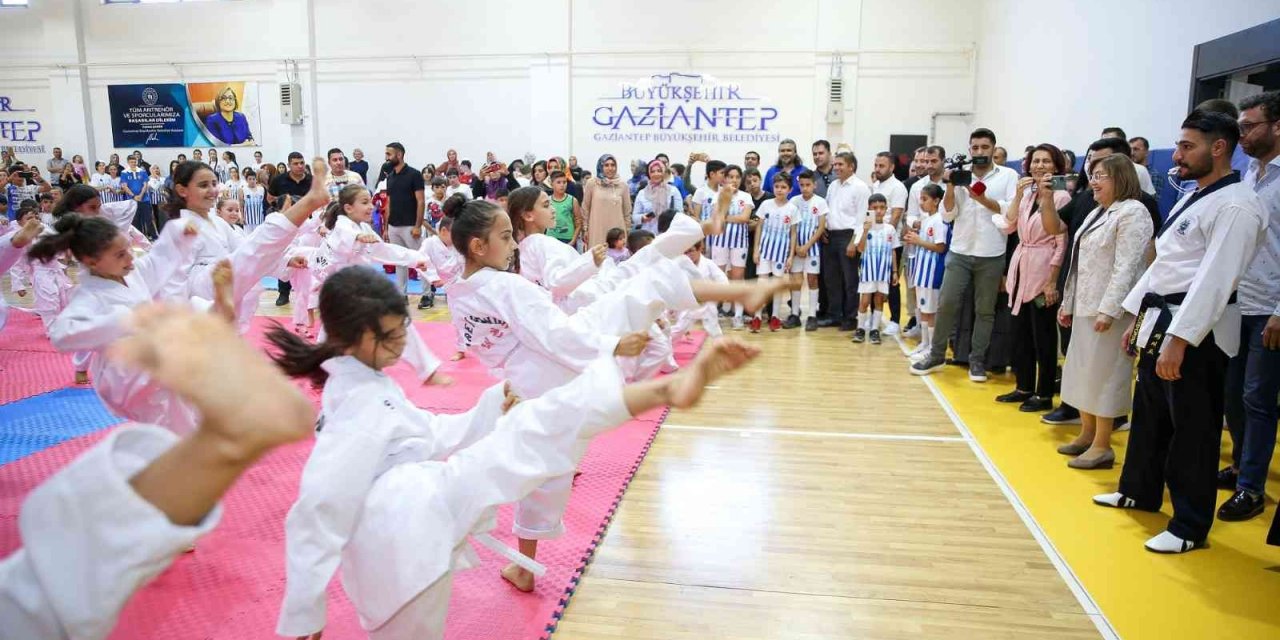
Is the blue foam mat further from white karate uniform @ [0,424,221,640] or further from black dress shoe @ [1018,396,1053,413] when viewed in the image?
black dress shoe @ [1018,396,1053,413]

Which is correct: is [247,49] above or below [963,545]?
above

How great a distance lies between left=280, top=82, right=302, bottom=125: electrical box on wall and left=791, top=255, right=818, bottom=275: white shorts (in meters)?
11.8

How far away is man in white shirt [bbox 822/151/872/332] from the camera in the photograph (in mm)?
7770

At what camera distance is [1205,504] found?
3117 millimetres

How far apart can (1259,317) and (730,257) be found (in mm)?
5155

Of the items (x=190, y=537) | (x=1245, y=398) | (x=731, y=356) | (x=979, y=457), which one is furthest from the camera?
(x=979, y=457)

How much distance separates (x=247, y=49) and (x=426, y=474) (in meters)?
16.8

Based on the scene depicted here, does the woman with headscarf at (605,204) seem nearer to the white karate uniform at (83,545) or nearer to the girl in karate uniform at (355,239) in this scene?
the girl in karate uniform at (355,239)

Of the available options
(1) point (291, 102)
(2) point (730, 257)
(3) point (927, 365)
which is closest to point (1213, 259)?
(3) point (927, 365)

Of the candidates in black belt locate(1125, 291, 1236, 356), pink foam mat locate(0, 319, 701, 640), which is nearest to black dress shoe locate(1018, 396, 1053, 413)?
black belt locate(1125, 291, 1236, 356)

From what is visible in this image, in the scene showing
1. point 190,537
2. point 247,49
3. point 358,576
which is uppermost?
point 247,49

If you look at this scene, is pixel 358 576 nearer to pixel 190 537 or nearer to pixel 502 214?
pixel 190 537

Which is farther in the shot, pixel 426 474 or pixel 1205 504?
pixel 1205 504

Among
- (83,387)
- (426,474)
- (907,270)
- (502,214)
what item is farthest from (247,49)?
(426,474)
